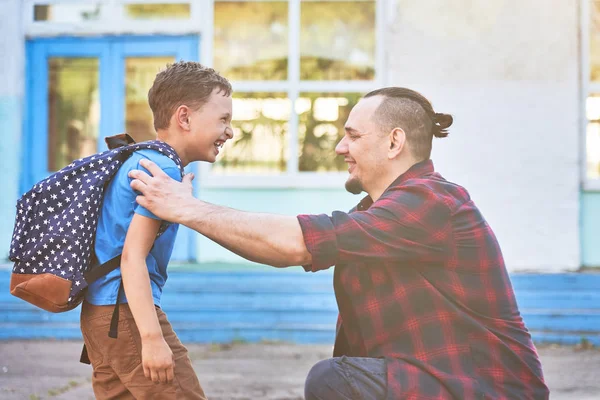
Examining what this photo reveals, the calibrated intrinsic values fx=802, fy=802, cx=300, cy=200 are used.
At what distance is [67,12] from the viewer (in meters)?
8.21

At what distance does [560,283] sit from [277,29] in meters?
3.67

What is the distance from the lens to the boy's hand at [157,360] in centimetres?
265

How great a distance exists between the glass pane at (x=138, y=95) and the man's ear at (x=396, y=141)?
566 centimetres

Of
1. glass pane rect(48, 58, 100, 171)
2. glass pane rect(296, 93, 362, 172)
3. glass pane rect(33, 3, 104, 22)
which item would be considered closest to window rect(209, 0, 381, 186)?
glass pane rect(296, 93, 362, 172)

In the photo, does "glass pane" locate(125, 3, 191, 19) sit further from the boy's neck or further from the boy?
the boy

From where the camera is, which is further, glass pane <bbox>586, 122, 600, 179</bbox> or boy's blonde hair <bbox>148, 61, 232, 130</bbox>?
glass pane <bbox>586, 122, 600, 179</bbox>

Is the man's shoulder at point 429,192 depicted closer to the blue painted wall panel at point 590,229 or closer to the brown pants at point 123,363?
the brown pants at point 123,363

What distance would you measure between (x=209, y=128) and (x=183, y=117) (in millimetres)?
106

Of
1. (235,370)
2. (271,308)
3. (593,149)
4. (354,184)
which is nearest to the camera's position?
A: (354,184)

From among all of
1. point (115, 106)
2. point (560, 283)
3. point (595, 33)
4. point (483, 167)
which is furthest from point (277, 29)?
point (560, 283)

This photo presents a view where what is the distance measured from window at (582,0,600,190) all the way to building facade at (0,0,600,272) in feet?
0.05

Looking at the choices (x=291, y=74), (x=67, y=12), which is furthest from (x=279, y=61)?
(x=67, y=12)

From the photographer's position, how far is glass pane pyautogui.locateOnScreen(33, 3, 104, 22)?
8.18 meters

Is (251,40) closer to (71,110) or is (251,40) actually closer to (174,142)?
(71,110)
